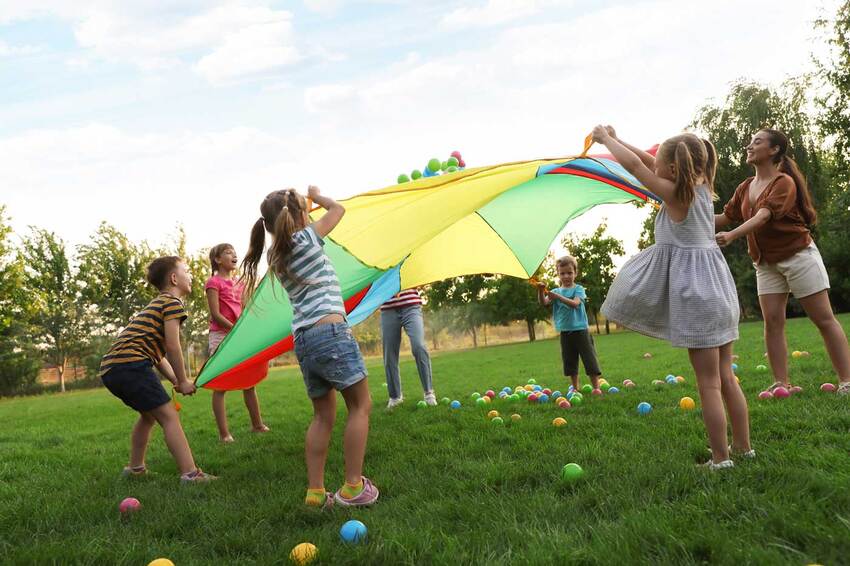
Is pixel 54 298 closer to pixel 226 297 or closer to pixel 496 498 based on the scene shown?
pixel 226 297

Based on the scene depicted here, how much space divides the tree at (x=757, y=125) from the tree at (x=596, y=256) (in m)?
13.2

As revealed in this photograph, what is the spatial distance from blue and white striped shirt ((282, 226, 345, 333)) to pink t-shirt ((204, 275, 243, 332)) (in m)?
2.27

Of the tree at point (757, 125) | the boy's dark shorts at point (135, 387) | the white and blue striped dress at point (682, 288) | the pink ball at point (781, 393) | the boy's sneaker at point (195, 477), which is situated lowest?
the pink ball at point (781, 393)

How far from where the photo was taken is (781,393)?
14.4 feet

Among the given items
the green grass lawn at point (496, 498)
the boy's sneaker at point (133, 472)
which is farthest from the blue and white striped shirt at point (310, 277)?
the boy's sneaker at point (133, 472)

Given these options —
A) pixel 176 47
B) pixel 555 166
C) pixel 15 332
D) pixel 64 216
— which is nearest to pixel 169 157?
pixel 176 47

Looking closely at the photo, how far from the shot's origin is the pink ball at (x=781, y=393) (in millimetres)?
4359

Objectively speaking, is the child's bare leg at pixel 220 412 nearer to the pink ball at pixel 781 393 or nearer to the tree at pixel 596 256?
the pink ball at pixel 781 393

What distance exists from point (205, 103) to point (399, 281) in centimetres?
388

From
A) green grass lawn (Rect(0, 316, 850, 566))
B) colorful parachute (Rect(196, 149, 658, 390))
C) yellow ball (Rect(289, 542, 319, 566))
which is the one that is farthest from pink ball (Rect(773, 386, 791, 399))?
yellow ball (Rect(289, 542, 319, 566))

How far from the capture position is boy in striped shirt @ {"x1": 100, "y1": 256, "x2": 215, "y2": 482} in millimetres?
3652

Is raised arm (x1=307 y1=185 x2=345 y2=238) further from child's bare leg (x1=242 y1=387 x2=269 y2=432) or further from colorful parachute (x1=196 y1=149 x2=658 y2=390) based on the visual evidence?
child's bare leg (x1=242 y1=387 x2=269 y2=432)

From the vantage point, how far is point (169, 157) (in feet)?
34.4

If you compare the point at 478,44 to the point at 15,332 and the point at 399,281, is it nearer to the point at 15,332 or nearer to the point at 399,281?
the point at 399,281
